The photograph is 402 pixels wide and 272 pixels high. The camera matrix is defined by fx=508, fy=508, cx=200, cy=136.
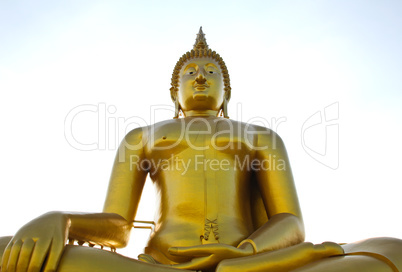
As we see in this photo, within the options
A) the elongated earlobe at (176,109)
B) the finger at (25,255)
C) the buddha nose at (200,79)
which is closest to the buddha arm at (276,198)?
the buddha nose at (200,79)

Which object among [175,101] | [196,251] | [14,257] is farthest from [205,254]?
[175,101]

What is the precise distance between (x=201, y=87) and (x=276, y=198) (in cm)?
124

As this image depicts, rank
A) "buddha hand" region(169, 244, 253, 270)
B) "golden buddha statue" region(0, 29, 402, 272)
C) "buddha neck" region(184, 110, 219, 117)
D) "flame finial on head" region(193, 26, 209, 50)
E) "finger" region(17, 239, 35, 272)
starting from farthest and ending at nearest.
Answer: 1. "flame finial on head" region(193, 26, 209, 50)
2. "buddha neck" region(184, 110, 219, 117)
3. "buddha hand" region(169, 244, 253, 270)
4. "golden buddha statue" region(0, 29, 402, 272)
5. "finger" region(17, 239, 35, 272)

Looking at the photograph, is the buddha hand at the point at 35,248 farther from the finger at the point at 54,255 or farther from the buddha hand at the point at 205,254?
the buddha hand at the point at 205,254

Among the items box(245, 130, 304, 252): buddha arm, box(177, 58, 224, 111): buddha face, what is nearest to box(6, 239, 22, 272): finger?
box(245, 130, 304, 252): buddha arm

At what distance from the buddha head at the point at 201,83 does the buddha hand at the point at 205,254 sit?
1.85 m

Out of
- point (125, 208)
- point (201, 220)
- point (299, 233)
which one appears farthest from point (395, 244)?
point (125, 208)

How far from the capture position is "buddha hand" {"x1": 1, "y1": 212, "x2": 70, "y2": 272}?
2.53 m

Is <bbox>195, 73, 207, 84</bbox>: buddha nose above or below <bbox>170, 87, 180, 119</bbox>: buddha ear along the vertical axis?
above

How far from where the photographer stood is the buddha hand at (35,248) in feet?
8.31

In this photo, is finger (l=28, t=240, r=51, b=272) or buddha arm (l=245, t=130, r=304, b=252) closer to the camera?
finger (l=28, t=240, r=51, b=272)

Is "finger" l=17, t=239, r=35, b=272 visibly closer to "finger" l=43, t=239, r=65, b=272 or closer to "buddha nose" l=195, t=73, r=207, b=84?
"finger" l=43, t=239, r=65, b=272

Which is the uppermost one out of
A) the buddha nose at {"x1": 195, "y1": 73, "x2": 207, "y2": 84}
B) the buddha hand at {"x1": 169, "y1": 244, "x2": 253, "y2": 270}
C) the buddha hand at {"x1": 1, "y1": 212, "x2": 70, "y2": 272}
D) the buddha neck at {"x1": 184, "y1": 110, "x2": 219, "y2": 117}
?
the buddha nose at {"x1": 195, "y1": 73, "x2": 207, "y2": 84}

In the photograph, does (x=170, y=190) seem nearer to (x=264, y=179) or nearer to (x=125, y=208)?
(x=125, y=208)
